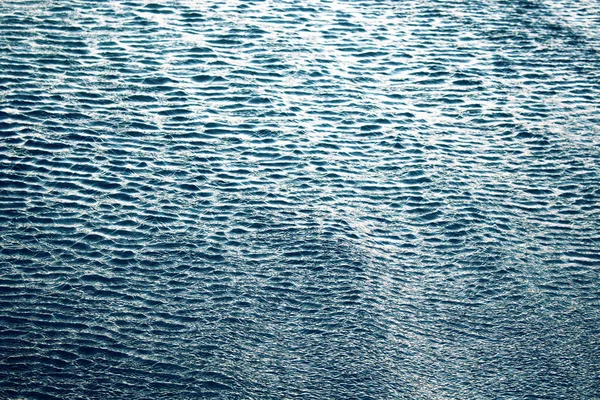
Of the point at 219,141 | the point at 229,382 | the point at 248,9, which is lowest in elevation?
the point at 229,382

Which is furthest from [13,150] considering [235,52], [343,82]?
[343,82]

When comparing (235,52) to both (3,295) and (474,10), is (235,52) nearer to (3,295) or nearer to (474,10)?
(474,10)

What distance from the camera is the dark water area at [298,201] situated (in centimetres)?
2055

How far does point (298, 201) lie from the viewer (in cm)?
2616

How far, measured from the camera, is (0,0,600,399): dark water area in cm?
2055

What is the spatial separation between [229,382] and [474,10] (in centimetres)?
2333

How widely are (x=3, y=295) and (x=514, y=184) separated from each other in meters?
15.2

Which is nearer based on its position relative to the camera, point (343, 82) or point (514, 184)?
point (514, 184)

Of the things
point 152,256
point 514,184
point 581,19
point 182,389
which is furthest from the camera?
point 581,19

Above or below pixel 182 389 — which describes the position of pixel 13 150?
above

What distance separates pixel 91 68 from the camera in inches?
1238

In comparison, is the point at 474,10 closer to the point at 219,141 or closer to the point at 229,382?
the point at 219,141

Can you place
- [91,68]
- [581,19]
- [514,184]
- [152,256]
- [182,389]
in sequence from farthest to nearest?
[581,19] → [91,68] → [514,184] → [152,256] → [182,389]

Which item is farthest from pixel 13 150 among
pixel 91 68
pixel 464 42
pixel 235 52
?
pixel 464 42
